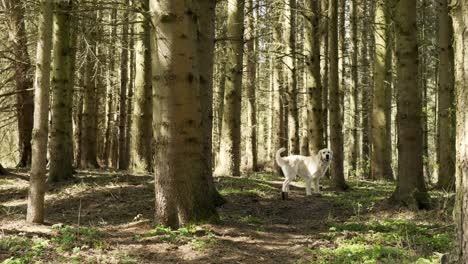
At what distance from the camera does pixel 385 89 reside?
58.0 ft

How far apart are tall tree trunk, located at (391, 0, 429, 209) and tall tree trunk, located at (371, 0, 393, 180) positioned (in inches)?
306

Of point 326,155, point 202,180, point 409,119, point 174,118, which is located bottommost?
point 202,180

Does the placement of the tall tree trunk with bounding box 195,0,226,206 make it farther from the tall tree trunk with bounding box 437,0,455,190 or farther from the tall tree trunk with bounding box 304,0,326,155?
the tall tree trunk with bounding box 437,0,455,190

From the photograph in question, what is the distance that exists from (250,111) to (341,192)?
32.8 feet

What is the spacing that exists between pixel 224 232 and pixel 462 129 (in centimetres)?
361

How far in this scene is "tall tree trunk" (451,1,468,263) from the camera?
389 cm

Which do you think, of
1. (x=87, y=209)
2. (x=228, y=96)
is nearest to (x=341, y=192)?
(x=228, y=96)

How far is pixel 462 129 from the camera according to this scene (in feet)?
13.0

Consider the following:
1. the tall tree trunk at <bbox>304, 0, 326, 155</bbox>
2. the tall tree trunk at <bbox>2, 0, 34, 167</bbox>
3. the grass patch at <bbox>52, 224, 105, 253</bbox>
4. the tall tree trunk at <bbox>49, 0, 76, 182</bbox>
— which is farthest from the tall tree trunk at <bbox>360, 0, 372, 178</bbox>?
the grass patch at <bbox>52, 224, 105, 253</bbox>

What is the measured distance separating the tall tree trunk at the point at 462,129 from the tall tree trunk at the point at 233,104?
33.1 feet

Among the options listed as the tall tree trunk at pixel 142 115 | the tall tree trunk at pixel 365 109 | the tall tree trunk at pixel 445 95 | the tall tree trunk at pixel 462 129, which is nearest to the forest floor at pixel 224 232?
the tall tree trunk at pixel 462 129

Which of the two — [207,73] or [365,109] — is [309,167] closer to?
[207,73]

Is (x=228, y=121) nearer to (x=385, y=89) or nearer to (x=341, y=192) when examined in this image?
(x=341, y=192)

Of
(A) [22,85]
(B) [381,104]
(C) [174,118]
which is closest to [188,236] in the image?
(C) [174,118]
